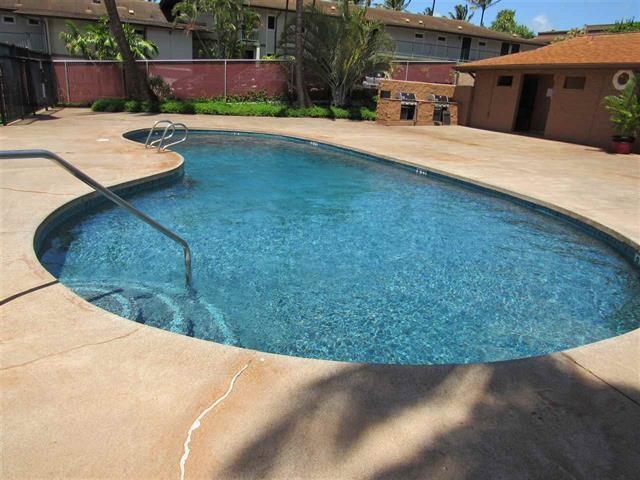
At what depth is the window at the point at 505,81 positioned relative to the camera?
19.7 metres

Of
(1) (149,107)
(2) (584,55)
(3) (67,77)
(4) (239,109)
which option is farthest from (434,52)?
(3) (67,77)

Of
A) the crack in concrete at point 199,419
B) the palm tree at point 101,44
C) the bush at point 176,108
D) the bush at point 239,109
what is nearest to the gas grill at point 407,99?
the bush at point 239,109

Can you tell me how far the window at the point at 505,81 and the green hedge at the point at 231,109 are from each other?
5.61 metres

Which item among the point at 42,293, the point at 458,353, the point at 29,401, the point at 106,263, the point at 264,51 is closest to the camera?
the point at 29,401

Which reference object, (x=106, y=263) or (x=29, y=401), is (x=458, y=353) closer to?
(x=29, y=401)

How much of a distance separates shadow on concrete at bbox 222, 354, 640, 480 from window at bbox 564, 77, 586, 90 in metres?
17.2

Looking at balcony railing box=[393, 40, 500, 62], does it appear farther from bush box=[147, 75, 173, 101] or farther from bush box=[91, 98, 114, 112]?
bush box=[91, 98, 114, 112]

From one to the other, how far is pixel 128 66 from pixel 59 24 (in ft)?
39.8

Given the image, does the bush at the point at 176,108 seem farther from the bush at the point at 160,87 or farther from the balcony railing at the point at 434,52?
the balcony railing at the point at 434,52

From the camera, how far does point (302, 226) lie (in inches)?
300

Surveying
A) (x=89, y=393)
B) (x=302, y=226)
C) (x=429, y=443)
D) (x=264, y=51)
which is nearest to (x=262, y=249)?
(x=302, y=226)

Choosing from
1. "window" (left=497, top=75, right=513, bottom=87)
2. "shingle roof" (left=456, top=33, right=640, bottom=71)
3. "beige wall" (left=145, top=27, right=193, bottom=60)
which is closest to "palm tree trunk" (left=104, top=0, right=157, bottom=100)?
"beige wall" (left=145, top=27, right=193, bottom=60)

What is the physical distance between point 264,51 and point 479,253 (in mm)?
30230

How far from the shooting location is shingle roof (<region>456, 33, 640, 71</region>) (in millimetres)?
15469
